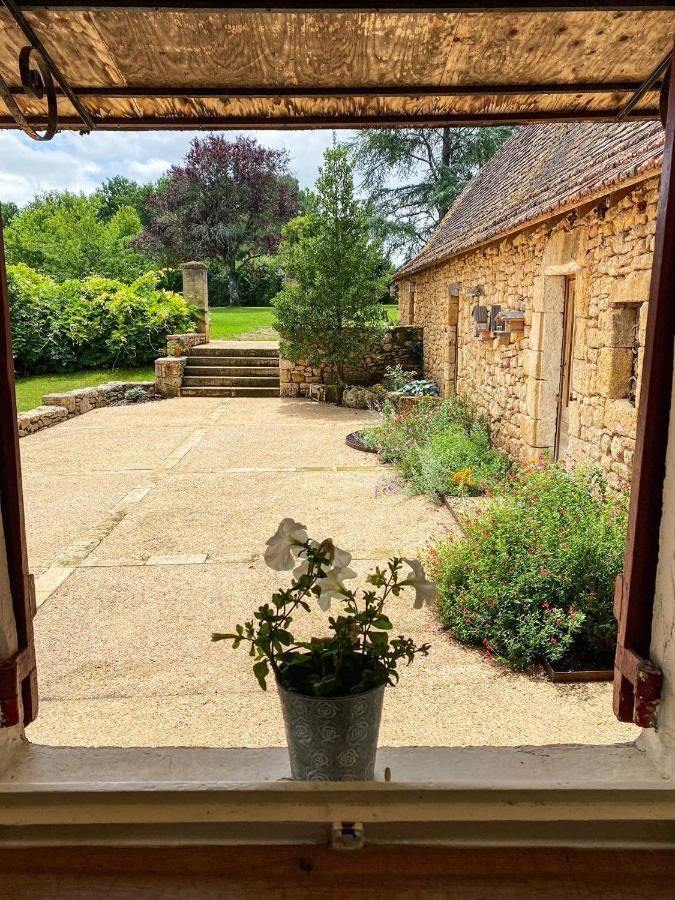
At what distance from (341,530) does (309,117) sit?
410 centimetres

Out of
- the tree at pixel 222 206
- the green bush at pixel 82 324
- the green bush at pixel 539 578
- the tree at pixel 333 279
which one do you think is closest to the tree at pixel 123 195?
the tree at pixel 222 206

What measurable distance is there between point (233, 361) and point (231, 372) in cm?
42

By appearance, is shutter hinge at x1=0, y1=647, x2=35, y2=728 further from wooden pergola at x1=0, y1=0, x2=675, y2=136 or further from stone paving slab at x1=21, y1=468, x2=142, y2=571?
stone paving slab at x1=21, y1=468, x2=142, y2=571

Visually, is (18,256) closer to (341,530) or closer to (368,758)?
(341,530)

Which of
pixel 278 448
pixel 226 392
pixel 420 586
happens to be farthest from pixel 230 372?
pixel 420 586

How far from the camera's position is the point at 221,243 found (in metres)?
28.8

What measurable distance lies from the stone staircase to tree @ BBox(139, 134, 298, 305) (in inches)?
565

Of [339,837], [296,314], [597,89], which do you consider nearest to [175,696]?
[339,837]

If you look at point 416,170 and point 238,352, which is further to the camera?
point 416,170

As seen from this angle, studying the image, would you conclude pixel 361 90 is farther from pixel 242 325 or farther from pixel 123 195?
pixel 123 195

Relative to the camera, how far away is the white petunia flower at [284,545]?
180cm

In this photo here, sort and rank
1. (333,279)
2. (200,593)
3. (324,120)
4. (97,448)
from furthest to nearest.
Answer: (333,279) → (97,448) → (200,593) → (324,120)

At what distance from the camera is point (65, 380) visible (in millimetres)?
14461

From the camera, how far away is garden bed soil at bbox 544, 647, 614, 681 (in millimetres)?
3602
